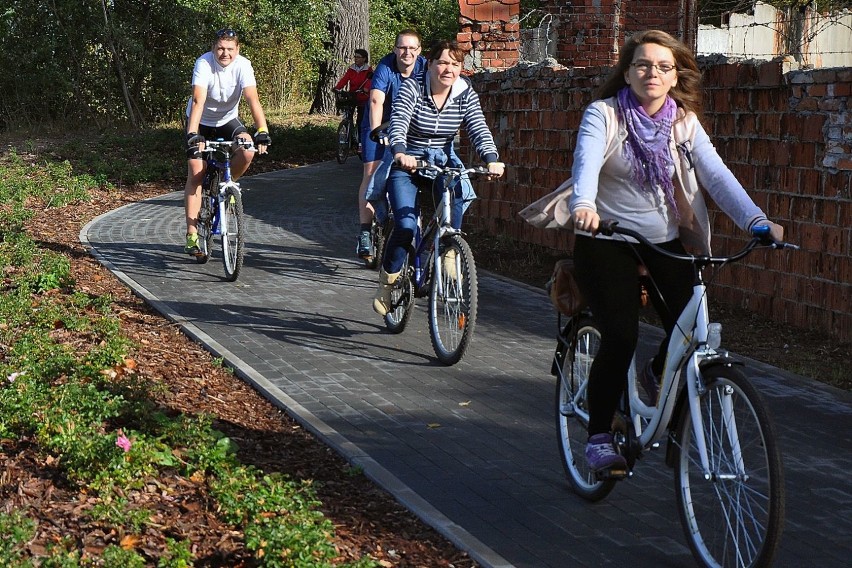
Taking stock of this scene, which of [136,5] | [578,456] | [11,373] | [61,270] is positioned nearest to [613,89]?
[578,456]

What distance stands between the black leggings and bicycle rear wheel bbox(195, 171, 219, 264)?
6794mm

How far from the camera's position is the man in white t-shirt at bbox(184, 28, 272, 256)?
1082 centimetres

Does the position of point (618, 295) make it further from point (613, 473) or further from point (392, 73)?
point (392, 73)

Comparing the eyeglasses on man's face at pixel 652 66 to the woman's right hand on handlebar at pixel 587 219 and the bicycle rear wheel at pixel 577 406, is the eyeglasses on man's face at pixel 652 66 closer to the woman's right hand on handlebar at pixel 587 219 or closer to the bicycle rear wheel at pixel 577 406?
the woman's right hand on handlebar at pixel 587 219

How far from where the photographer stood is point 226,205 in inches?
434

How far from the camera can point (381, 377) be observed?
7.53m

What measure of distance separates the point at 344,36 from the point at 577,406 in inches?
1000

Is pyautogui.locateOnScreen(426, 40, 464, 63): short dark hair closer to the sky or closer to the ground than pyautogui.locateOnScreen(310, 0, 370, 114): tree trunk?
closer to the ground

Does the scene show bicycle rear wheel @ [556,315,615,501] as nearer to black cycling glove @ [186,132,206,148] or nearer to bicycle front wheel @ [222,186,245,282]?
bicycle front wheel @ [222,186,245,282]

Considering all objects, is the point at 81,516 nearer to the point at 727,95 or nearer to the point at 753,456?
the point at 753,456

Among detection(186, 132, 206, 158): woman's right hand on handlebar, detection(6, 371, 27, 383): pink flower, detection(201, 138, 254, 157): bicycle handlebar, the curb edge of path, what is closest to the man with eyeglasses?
detection(201, 138, 254, 157): bicycle handlebar

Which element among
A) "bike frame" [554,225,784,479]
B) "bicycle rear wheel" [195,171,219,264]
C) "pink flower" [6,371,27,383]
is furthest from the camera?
"bicycle rear wheel" [195,171,219,264]

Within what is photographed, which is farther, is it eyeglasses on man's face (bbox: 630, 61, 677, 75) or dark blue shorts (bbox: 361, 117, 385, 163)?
dark blue shorts (bbox: 361, 117, 385, 163)

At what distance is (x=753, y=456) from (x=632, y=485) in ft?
4.89
